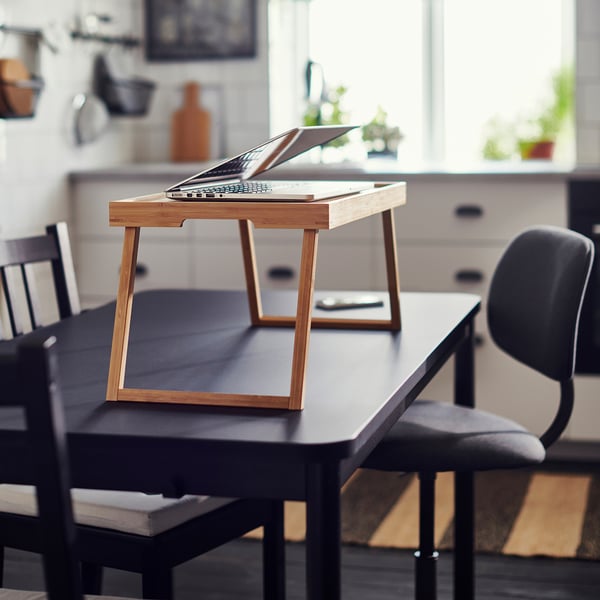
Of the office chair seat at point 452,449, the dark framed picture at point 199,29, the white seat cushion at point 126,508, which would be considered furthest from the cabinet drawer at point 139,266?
the white seat cushion at point 126,508

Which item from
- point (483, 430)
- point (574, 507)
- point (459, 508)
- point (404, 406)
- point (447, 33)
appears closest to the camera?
point (404, 406)

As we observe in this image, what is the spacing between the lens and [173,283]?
3965 millimetres

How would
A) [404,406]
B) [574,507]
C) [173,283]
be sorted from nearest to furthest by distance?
[404,406] < [574,507] < [173,283]

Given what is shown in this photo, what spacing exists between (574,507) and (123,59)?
8.45 feet

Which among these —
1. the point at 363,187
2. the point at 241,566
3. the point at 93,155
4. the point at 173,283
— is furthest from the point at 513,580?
the point at 93,155

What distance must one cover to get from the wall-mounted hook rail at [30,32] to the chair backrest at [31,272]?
53.9 inches

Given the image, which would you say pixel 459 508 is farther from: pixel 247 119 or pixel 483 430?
pixel 247 119

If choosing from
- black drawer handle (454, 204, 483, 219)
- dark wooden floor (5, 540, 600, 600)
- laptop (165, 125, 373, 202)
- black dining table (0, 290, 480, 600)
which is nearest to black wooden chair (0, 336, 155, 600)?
black dining table (0, 290, 480, 600)

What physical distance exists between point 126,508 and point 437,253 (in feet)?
7.03

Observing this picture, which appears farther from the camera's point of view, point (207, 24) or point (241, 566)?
point (207, 24)

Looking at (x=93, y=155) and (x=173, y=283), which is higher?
(x=93, y=155)

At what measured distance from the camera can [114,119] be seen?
4383 mm

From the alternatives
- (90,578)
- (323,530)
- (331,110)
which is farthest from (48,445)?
(331,110)

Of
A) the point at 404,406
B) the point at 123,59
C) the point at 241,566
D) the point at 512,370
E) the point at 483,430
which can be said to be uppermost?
the point at 123,59
